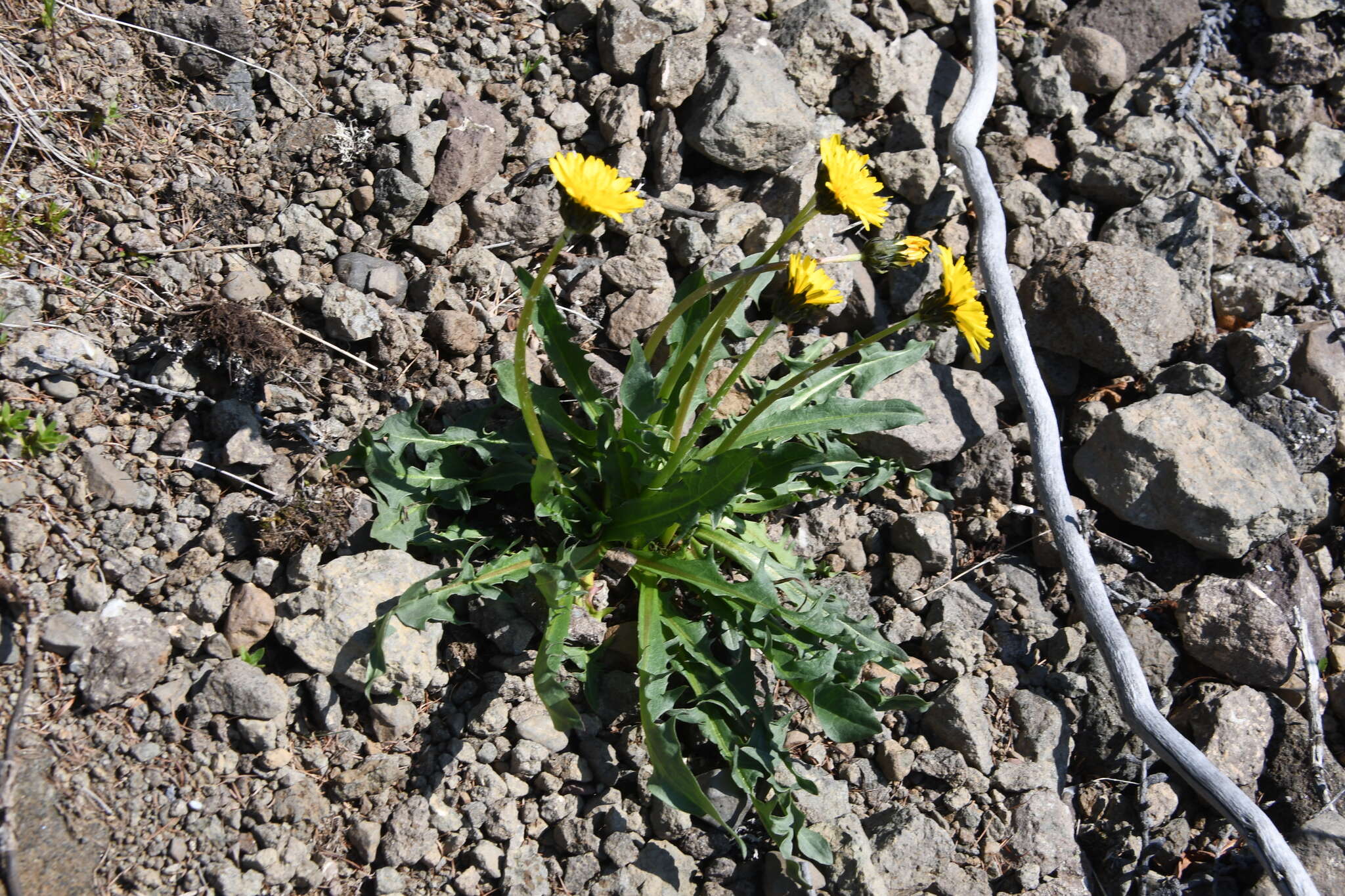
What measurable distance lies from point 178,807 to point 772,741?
5.53ft

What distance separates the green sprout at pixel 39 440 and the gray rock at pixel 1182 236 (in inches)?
167

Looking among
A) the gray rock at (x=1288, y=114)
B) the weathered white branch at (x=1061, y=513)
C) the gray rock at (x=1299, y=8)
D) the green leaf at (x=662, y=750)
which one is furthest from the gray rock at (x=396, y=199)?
the gray rock at (x=1299, y=8)

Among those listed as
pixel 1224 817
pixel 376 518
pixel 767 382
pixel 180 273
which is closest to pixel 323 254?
pixel 180 273

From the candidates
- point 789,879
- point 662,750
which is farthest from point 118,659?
point 789,879

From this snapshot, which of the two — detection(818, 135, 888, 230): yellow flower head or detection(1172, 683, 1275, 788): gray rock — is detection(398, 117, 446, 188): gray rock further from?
detection(1172, 683, 1275, 788): gray rock

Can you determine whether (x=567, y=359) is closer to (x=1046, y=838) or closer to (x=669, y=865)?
(x=669, y=865)

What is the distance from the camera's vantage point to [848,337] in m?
4.05

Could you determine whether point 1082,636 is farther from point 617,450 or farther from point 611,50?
point 611,50

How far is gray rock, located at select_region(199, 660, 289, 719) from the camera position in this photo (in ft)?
8.98

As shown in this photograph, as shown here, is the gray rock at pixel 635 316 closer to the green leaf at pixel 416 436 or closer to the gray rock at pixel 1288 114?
the green leaf at pixel 416 436

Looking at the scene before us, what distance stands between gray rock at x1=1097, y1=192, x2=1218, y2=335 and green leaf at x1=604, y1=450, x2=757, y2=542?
2.50m

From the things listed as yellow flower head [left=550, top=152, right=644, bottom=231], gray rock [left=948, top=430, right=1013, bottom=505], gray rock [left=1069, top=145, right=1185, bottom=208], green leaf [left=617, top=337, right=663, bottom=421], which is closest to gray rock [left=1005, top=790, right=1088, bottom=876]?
gray rock [left=948, top=430, right=1013, bottom=505]

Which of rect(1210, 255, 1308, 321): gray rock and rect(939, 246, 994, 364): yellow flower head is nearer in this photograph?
rect(939, 246, 994, 364): yellow flower head

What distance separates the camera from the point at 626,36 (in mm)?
4051
